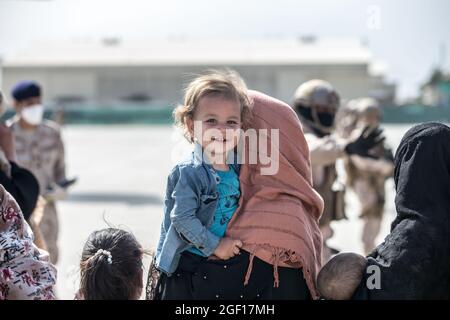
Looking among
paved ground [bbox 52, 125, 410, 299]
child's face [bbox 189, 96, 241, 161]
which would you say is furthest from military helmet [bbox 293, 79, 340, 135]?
child's face [bbox 189, 96, 241, 161]

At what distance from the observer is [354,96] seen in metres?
52.2

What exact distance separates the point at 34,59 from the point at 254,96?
55.4 meters

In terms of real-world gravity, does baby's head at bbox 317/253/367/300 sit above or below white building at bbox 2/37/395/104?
below

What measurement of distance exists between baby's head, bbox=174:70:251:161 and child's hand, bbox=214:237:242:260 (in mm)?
311

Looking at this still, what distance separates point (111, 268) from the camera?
2611mm

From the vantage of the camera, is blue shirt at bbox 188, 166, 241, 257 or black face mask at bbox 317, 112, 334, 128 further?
black face mask at bbox 317, 112, 334, 128

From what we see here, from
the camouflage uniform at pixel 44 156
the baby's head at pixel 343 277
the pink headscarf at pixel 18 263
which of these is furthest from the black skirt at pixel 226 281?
the camouflage uniform at pixel 44 156

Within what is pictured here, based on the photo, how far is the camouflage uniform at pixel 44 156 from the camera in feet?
17.6

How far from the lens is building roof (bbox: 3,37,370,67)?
53.7 meters

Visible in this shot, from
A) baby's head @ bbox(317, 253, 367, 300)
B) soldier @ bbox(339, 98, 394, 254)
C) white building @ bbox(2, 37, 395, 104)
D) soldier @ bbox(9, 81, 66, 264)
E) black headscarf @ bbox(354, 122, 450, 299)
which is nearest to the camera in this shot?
black headscarf @ bbox(354, 122, 450, 299)

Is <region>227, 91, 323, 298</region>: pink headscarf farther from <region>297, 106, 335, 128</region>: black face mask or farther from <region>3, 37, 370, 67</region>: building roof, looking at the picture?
<region>3, 37, 370, 67</region>: building roof

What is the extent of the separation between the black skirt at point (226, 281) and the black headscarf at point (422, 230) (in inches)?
11.4

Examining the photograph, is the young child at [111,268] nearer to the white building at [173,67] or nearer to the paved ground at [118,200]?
the paved ground at [118,200]

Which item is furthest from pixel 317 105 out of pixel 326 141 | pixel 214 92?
pixel 214 92
